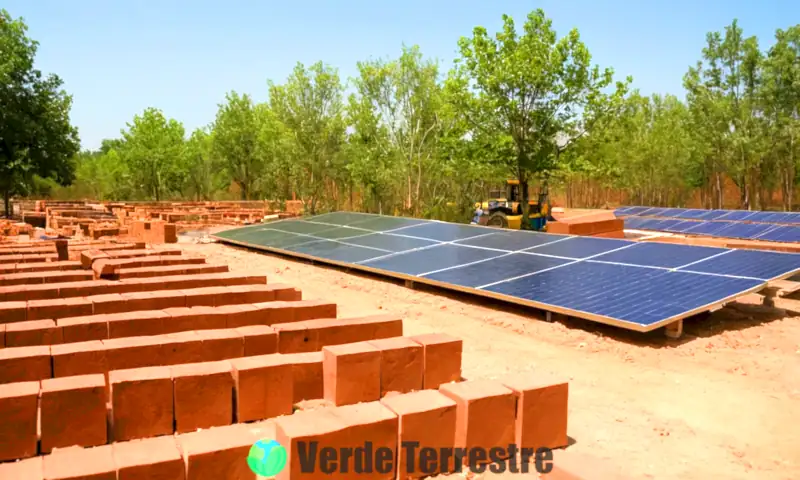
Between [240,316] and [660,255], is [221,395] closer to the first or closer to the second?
[240,316]

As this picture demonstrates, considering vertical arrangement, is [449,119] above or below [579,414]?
above

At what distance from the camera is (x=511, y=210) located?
973 inches

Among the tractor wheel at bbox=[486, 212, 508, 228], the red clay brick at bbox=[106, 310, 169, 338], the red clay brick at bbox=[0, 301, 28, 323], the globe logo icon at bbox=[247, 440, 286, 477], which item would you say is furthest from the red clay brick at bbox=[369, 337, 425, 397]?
the tractor wheel at bbox=[486, 212, 508, 228]

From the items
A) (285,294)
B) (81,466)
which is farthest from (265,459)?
(285,294)

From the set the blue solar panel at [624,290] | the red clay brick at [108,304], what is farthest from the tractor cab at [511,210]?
the red clay brick at [108,304]

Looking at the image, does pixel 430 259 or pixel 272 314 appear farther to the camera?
pixel 430 259

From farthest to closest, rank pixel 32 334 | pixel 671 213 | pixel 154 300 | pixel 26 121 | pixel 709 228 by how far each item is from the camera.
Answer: pixel 26 121 → pixel 671 213 → pixel 709 228 → pixel 154 300 → pixel 32 334

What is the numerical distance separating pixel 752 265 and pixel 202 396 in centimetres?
914

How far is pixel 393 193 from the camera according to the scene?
3844 centimetres

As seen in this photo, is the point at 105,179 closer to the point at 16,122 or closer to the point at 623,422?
the point at 16,122

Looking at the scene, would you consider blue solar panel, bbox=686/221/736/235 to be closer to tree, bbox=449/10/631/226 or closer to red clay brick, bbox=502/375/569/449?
tree, bbox=449/10/631/226

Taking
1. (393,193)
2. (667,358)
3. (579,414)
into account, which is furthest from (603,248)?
(393,193)

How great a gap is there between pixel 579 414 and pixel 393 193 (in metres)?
32.8

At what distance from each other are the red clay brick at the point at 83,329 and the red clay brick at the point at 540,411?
469cm
